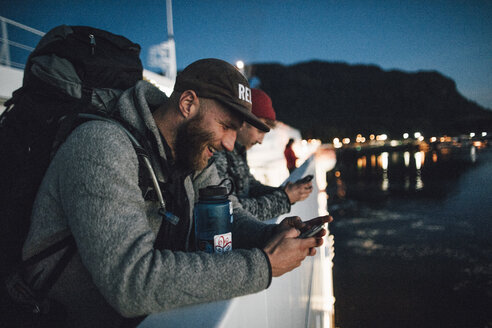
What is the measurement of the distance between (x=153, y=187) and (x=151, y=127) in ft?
1.07

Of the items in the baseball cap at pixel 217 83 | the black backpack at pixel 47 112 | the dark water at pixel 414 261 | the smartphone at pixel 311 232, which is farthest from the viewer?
the dark water at pixel 414 261

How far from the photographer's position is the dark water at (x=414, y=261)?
12.1 ft

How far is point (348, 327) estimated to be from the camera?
3500 millimetres

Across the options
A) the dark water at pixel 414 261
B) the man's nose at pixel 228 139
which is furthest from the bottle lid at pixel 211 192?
the dark water at pixel 414 261

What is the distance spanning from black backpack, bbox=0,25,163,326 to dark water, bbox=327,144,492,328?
145 inches

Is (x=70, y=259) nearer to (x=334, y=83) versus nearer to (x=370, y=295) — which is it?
(x=370, y=295)

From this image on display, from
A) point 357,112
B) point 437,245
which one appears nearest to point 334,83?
point 357,112

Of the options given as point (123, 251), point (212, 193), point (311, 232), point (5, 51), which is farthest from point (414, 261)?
point (5, 51)

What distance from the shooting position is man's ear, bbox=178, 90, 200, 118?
1615 mm

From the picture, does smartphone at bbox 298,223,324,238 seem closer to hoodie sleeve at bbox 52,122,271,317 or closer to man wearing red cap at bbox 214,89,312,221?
hoodie sleeve at bbox 52,122,271,317

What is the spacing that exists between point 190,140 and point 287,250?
84 centimetres

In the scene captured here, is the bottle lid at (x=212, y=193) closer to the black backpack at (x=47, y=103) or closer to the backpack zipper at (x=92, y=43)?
the black backpack at (x=47, y=103)

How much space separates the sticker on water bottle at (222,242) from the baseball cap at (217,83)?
0.70 meters

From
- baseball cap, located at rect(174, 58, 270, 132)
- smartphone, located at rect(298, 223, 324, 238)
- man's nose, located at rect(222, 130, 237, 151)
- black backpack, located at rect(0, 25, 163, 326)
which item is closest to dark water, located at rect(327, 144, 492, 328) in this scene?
smartphone, located at rect(298, 223, 324, 238)
